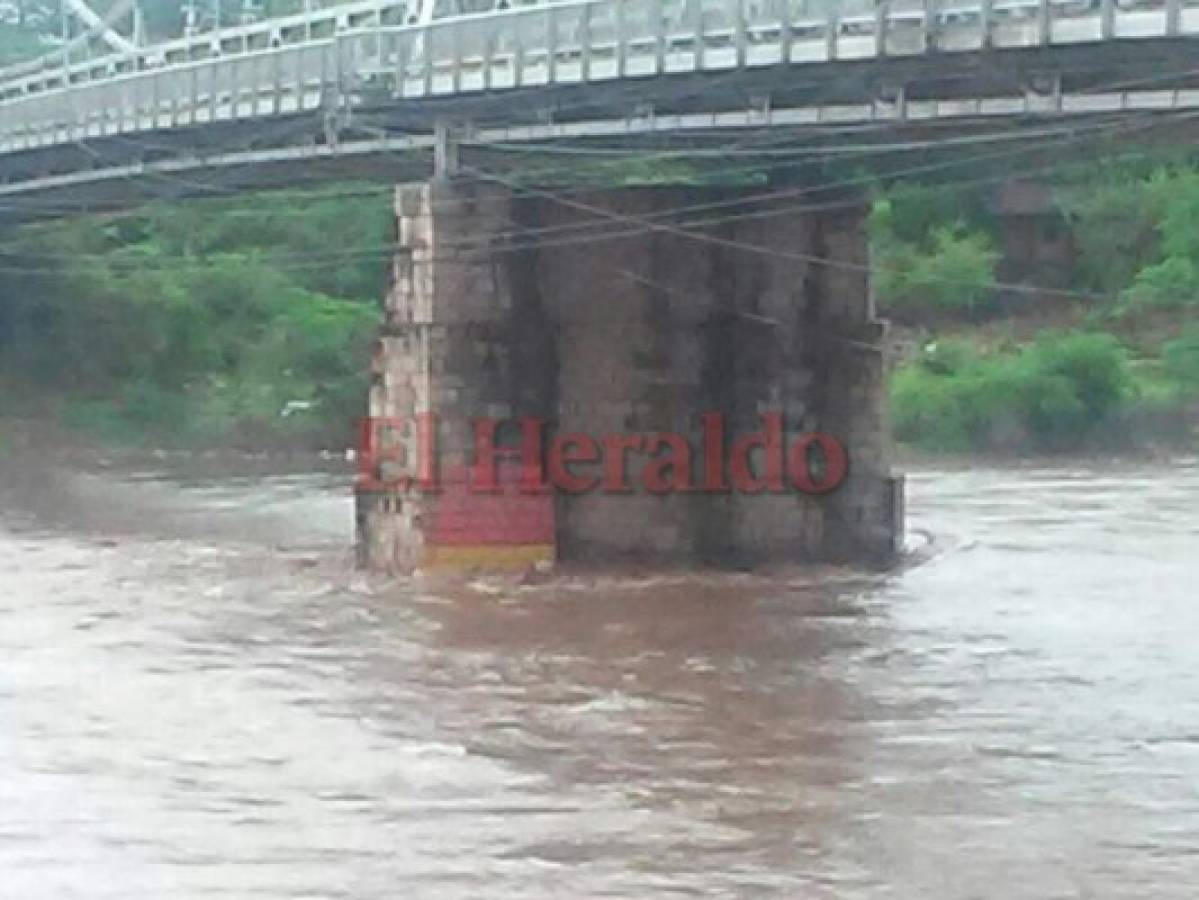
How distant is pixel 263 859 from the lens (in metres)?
15.7

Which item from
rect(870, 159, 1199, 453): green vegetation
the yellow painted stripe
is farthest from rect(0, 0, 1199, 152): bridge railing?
rect(870, 159, 1199, 453): green vegetation

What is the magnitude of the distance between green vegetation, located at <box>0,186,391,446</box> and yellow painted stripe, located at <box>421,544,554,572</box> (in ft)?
78.5

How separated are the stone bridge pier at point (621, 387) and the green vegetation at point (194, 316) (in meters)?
23.5

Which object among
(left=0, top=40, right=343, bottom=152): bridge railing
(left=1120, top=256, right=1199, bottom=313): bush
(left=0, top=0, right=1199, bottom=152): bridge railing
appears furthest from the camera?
(left=1120, top=256, right=1199, bottom=313): bush

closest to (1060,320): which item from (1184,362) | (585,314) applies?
(1184,362)

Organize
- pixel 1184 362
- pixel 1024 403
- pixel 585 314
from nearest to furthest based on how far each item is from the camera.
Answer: pixel 585 314
pixel 1024 403
pixel 1184 362

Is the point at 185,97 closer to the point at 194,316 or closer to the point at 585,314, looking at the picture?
the point at 585,314

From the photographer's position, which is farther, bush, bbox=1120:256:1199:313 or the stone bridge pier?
bush, bbox=1120:256:1199:313

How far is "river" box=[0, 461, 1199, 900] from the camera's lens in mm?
15555

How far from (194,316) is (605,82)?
31856mm

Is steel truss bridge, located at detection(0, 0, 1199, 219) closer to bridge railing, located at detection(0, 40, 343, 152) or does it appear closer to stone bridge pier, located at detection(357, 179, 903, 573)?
bridge railing, located at detection(0, 40, 343, 152)

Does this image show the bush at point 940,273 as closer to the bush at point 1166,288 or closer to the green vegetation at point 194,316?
the bush at point 1166,288

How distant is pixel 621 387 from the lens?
3038 cm

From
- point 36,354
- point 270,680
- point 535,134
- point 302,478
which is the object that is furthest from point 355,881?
point 36,354
